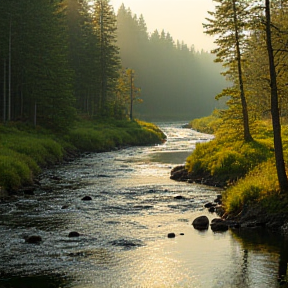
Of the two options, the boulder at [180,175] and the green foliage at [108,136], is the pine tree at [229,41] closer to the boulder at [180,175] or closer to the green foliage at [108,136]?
the boulder at [180,175]

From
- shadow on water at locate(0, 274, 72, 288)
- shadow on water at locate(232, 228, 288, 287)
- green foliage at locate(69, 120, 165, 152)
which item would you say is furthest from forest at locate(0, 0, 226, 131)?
shadow on water at locate(0, 274, 72, 288)

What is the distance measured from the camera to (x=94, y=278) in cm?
1172

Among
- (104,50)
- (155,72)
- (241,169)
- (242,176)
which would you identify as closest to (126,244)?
(242,176)

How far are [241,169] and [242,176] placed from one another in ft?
3.11

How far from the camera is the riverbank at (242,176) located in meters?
17.4

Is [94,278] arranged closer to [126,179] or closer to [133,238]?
[133,238]

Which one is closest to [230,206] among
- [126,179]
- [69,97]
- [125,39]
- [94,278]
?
[94,278]

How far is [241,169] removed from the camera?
89.1ft

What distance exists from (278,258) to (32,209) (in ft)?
36.3

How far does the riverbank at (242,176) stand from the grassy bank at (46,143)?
1038 cm

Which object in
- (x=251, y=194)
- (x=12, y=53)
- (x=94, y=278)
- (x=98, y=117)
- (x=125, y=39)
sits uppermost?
(x=125, y=39)

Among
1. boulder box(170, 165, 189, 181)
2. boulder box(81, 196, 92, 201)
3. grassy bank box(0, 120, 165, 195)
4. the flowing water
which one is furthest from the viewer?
boulder box(170, 165, 189, 181)

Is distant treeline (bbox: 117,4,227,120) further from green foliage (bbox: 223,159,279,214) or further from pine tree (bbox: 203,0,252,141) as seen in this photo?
green foliage (bbox: 223,159,279,214)

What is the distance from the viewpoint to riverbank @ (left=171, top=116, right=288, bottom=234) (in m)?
17.4
